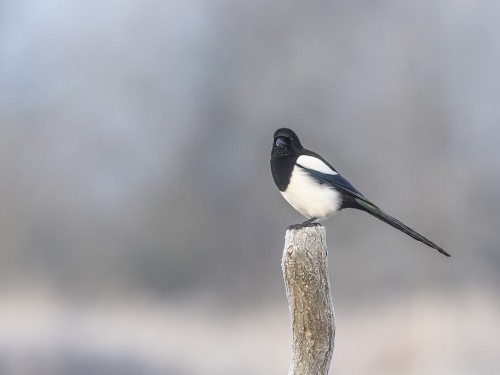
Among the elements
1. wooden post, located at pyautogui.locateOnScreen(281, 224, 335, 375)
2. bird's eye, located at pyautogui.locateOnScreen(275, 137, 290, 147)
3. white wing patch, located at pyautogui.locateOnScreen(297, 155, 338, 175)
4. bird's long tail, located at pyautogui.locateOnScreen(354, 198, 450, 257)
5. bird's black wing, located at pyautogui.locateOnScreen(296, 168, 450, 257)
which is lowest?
wooden post, located at pyautogui.locateOnScreen(281, 224, 335, 375)

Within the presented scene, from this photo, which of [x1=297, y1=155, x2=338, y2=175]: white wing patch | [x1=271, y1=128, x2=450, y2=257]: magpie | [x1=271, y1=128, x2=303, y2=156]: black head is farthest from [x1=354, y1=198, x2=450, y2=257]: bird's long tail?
[x1=271, y1=128, x2=303, y2=156]: black head

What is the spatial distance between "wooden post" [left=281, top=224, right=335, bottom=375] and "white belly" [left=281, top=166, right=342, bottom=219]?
220mm

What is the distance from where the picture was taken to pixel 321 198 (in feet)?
5.63

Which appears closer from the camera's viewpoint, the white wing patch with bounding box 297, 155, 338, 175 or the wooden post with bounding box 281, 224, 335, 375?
the wooden post with bounding box 281, 224, 335, 375

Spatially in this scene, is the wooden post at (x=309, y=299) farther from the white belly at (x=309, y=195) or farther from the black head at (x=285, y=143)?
the black head at (x=285, y=143)

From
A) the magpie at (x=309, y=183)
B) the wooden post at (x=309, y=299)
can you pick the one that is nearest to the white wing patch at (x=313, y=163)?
the magpie at (x=309, y=183)

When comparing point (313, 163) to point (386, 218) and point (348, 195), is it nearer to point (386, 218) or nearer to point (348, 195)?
point (348, 195)

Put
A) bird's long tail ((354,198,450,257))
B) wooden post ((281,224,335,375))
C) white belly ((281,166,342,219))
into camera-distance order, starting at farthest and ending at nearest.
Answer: white belly ((281,166,342,219))
bird's long tail ((354,198,450,257))
wooden post ((281,224,335,375))

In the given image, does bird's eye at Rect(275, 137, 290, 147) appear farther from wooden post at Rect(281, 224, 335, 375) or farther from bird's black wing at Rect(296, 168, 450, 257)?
wooden post at Rect(281, 224, 335, 375)

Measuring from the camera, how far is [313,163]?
5.64 feet

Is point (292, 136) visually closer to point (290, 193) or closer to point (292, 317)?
point (290, 193)

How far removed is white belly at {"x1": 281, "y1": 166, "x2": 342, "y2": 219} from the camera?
5.56 feet

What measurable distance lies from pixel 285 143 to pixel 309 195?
179 mm

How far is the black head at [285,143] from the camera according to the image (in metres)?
1.73
